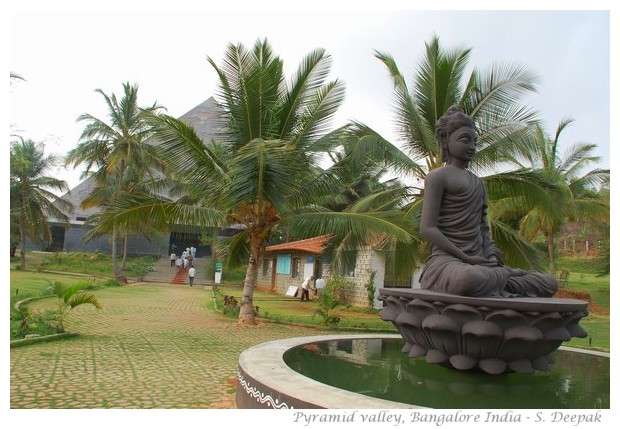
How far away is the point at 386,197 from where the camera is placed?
42.1 ft

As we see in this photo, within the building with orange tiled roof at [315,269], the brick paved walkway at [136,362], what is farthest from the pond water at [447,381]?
the building with orange tiled roof at [315,269]

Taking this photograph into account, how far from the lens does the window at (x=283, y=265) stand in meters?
26.3

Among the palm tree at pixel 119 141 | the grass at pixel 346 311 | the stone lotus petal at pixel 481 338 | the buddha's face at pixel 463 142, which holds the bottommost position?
the grass at pixel 346 311

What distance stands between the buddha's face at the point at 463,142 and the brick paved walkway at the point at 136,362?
144 inches

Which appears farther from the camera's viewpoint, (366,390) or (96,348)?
(96,348)

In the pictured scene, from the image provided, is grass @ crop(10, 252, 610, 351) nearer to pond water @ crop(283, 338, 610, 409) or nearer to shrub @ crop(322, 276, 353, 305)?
shrub @ crop(322, 276, 353, 305)

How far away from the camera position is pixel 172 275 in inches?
1207

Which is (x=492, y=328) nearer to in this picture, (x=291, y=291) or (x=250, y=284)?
(x=250, y=284)

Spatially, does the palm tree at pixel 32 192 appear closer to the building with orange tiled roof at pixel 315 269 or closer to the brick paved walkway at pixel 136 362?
the building with orange tiled roof at pixel 315 269

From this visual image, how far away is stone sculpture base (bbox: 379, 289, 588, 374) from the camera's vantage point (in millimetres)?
4332

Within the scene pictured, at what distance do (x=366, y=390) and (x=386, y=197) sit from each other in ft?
28.5

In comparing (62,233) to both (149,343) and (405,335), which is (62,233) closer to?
(149,343)

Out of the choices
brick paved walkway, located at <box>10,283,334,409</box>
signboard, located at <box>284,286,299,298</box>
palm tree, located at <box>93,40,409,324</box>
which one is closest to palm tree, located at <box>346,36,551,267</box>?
palm tree, located at <box>93,40,409,324</box>
